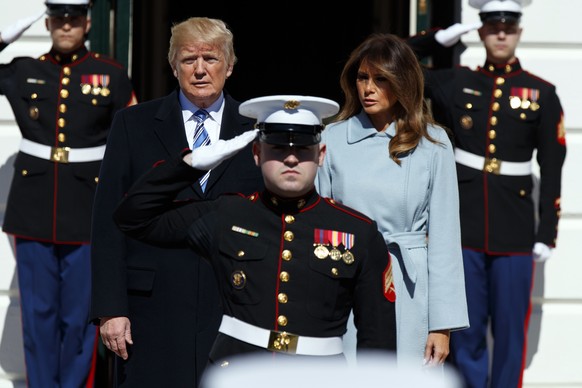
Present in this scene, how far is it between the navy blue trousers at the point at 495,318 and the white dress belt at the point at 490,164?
1.17 feet

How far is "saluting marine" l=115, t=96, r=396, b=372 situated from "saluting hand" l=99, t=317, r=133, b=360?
68 cm

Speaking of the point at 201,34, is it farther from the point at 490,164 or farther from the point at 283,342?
the point at 490,164

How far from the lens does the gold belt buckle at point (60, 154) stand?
4625mm

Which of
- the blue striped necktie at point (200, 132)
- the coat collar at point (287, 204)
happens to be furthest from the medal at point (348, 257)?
the blue striped necktie at point (200, 132)

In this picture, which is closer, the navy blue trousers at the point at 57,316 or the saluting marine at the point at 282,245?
the saluting marine at the point at 282,245

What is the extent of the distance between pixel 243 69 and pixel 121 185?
380 cm

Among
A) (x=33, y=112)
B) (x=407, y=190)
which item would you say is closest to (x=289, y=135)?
(x=407, y=190)

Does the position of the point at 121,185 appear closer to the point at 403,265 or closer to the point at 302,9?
the point at 403,265

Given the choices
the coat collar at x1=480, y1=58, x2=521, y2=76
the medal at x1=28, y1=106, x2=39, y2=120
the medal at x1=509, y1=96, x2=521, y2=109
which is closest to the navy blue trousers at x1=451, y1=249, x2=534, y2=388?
the medal at x1=509, y1=96, x2=521, y2=109

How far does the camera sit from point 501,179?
15.1 feet

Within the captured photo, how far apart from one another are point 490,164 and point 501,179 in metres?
0.08

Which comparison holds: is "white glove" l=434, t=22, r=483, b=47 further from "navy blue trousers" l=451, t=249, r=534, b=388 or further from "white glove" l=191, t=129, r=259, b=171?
"white glove" l=191, t=129, r=259, b=171

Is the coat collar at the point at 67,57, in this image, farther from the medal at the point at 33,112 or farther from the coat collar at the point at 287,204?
the coat collar at the point at 287,204

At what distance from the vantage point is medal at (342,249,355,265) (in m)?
2.49
